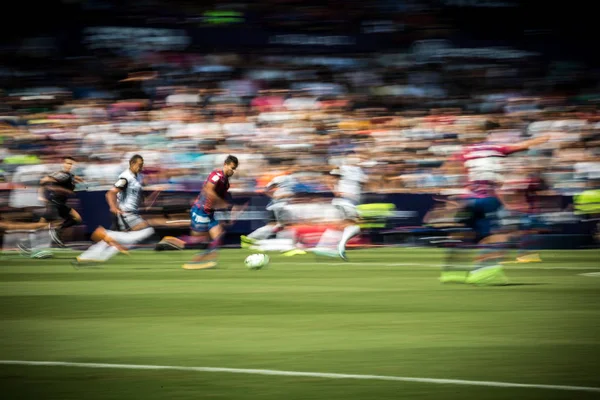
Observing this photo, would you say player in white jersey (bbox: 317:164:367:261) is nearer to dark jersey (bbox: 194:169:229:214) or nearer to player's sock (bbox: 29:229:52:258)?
dark jersey (bbox: 194:169:229:214)

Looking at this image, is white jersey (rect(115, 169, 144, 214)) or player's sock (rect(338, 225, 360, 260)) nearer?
white jersey (rect(115, 169, 144, 214))

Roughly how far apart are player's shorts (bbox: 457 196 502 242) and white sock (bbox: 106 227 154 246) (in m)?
6.17

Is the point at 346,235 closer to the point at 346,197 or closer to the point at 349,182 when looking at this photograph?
the point at 346,197

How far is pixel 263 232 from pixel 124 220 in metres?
5.76

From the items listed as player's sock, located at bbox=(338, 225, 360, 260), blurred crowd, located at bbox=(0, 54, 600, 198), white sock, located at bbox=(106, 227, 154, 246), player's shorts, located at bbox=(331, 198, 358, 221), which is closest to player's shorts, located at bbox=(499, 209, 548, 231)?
blurred crowd, located at bbox=(0, 54, 600, 198)

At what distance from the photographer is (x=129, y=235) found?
18.7 metres

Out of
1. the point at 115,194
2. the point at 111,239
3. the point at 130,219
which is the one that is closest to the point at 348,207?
the point at 130,219

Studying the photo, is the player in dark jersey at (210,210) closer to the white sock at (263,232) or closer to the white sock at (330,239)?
the white sock at (330,239)

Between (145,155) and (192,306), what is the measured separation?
15506mm

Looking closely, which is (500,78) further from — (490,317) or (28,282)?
(490,317)

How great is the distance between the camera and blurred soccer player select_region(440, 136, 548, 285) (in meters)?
14.2

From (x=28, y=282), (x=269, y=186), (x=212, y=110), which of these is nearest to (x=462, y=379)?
(x=28, y=282)

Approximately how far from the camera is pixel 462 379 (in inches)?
283

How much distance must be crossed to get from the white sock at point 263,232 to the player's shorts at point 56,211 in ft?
13.5
